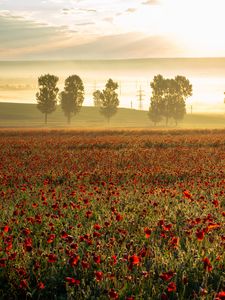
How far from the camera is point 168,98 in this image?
111688 millimetres

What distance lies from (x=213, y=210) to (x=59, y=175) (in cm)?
651

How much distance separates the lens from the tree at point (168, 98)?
111m

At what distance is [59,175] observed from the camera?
45.4ft

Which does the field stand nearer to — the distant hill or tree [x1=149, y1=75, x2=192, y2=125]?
tree [x1=149, y1=75, x2=192, y2=125]

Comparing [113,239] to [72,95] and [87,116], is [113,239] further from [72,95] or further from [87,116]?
[87,116]

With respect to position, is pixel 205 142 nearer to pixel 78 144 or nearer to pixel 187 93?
pixel 78 144

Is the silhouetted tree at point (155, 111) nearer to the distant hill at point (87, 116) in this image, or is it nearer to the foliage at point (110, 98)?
Result: the foliage at point (110, 98)

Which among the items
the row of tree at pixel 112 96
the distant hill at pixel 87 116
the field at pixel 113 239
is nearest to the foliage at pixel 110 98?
the row of tree at pixel 112 96

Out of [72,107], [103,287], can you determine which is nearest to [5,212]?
[103,287]

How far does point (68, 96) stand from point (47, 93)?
676 cm

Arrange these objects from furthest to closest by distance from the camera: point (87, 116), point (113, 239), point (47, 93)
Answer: point (87, 116) < point (47, 93) < point (113, 239)

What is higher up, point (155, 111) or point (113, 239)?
point (155, 111)

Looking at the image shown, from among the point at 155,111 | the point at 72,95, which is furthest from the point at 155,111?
the point at 72,95

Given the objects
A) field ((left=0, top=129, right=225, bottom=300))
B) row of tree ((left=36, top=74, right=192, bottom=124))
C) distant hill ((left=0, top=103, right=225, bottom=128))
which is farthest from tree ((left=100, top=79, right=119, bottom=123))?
field ((left=0, top=129, right=225, bottom=300))
